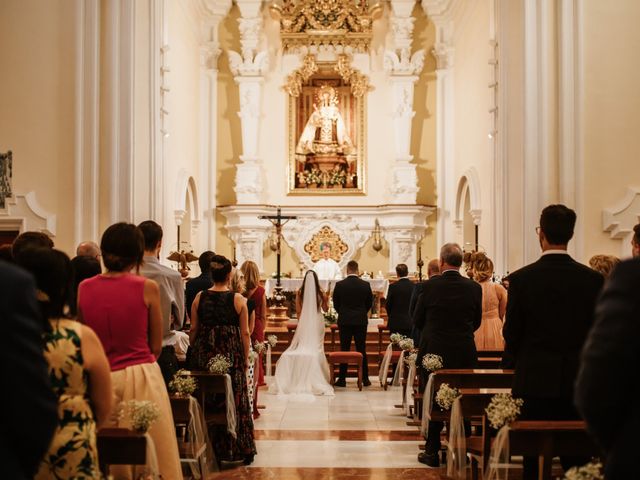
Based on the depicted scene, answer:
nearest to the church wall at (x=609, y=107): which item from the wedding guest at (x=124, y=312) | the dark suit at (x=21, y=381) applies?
the wedding guest at (x=124, y=312)

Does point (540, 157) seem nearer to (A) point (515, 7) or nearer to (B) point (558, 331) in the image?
(A) point (515, 7)

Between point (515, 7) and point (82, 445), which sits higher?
point (515, 7)

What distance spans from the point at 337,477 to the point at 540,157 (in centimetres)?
573

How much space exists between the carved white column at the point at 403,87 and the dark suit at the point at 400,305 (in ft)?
28.9

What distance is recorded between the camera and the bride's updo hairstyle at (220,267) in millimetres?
A: 6910

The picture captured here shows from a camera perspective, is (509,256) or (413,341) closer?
(413,341)

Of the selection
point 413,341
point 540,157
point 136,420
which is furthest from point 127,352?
point 540,157

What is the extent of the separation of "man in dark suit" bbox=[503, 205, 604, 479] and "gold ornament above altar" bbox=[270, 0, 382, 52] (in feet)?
55.0

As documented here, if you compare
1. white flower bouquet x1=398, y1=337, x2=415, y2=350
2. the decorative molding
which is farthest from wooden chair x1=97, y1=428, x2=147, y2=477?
the decorative molding

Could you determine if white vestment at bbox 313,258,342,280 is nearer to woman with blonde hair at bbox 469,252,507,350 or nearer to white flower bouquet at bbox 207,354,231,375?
woman with blonde hair at bbox 469,252,507,350

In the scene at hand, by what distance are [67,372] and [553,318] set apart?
8.83 ft

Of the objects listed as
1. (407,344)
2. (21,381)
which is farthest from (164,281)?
(407,344)

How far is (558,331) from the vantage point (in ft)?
15.6

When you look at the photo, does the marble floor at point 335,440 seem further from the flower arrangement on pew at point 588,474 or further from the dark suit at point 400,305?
the flower arrangement on pew at point 588,474
